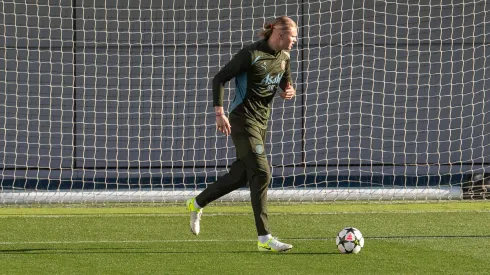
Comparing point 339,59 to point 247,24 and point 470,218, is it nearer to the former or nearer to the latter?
point 247,24

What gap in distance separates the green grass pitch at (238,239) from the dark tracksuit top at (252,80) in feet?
3.67

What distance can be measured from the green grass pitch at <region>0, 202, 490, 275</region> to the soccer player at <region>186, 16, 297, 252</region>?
415 millimetres

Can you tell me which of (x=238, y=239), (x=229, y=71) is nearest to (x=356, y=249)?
(x=238, y=239)

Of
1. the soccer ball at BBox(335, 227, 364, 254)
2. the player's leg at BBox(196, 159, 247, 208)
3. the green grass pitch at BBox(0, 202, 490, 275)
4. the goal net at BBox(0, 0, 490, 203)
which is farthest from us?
the goal net at BBox(0, 0, 490, 203)

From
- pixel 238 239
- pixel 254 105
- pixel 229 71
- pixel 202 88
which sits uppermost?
pixel 229 71

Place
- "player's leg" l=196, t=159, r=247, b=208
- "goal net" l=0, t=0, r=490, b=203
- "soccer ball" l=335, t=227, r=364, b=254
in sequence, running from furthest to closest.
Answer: "goal net" l=0, t=0, r=490, b=203 < "player's leg" l=196, t=159, r=247, b=208 < "soccer ball" l=335, t=227, r=364, b=254

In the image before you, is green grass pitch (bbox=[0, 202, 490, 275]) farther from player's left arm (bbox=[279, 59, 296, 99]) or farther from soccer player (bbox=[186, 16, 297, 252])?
player's left arm (bbox=[279, 59, 296, 99])

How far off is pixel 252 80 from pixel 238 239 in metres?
1.73

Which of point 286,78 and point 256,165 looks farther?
point 286,78

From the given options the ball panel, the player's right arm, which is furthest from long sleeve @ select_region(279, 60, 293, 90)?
the ball panel

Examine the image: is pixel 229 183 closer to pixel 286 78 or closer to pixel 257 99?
pixel 257 99

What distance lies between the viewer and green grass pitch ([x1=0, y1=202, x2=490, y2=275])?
303 inches

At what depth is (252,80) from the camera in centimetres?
848

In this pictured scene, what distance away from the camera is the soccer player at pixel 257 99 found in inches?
329
